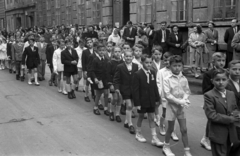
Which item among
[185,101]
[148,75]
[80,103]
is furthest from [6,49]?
[185,101]

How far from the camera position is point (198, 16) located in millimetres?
15117

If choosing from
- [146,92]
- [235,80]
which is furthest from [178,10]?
[235,80]

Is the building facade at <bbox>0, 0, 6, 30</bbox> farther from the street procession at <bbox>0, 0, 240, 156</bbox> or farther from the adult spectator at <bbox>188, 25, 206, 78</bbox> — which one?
the adult spectator at <bbox>188, 25, 206, 78</bbox>

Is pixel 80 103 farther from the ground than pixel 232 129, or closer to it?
closer to it

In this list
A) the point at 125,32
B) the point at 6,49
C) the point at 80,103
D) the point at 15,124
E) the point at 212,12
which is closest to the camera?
→ the point at 15,124

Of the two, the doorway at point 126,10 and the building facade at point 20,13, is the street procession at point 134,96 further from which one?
the building facade at point 20,13

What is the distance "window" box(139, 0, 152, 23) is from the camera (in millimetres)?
18367

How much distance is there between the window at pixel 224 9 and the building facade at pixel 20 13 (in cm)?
2701

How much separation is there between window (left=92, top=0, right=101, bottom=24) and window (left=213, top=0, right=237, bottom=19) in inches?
445

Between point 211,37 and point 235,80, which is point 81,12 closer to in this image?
point 211,37

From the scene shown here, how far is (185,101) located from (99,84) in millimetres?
3245

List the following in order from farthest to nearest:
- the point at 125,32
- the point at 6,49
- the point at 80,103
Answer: the point at 6,49, the point at 125,32, the point at 80,103

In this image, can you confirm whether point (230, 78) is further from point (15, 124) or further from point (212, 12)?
point (212, 12)

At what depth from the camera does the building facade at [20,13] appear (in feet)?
127
